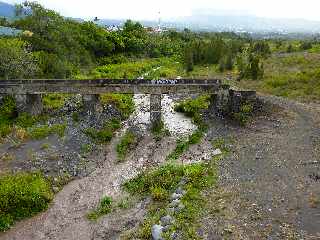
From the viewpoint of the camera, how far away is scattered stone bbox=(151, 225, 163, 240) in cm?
2602

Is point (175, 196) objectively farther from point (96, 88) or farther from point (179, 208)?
point (96, 88)

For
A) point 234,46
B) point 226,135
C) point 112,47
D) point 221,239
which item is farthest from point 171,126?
point 234,46

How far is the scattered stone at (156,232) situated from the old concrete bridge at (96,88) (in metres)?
24.1

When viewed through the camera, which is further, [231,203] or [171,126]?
[171,126]

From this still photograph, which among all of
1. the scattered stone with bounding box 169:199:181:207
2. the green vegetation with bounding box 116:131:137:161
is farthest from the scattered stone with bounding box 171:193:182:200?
the green vegetation with bounding box 116:131:137:161

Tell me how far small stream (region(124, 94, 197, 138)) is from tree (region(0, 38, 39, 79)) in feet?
45.6

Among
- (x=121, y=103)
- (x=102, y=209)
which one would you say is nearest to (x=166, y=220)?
(x=102, y=209)

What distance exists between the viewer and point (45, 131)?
45.9 metres

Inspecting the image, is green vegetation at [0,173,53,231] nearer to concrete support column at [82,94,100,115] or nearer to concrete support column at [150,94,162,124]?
concrete support column at [150,94,162,124]

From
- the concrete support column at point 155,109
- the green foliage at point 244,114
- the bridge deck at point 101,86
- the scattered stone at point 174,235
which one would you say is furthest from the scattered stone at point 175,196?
the green foliage at point 244,114

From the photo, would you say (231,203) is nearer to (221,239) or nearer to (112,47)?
(221,239)

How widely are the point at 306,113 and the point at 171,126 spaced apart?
618 inches

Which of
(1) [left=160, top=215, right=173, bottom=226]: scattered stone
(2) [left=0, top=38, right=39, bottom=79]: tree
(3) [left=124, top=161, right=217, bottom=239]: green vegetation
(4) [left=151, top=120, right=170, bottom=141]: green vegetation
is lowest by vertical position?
(4) [left=151, top=120, right=170, bottom=141]: green vegetation

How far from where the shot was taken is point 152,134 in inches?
1938
